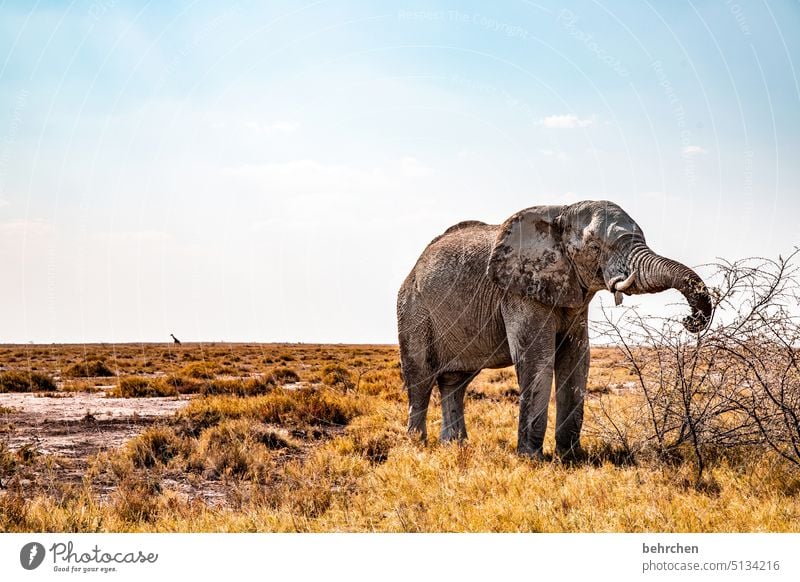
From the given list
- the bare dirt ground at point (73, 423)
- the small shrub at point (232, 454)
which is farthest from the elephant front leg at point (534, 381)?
the bare dirt ground at point (73, 423)

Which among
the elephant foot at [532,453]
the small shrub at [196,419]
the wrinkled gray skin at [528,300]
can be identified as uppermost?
the wrinkled gray skin at [528,300]

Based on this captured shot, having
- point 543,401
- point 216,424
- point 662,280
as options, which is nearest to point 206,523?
point 543,401

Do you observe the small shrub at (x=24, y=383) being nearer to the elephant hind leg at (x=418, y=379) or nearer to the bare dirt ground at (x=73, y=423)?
the bare dirt ground at (x=73, y=423)

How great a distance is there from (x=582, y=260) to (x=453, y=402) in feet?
10.7

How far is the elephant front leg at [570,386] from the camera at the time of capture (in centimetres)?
852

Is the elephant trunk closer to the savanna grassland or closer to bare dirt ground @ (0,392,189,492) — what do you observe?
the savanna grassland

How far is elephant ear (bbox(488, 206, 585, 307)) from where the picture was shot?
820cm

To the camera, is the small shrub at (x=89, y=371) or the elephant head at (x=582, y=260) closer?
the elephant head at (x=582, y=260)

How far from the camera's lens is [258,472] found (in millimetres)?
8547

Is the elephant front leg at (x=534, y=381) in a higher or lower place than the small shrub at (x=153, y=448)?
higher

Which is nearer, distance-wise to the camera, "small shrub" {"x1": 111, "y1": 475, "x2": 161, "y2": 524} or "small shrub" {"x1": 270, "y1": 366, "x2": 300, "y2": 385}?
"small shrub" {"x1": 111, "y1": 475, "x2": 161, "y2": 524}

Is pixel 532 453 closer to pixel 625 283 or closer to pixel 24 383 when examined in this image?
pixel 625 283

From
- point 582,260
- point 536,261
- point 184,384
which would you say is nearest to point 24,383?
point 184,384

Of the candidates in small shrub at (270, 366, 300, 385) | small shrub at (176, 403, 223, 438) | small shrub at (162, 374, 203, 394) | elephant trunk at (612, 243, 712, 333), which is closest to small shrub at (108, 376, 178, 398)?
small shrub at (162, 374, 203, 394)
